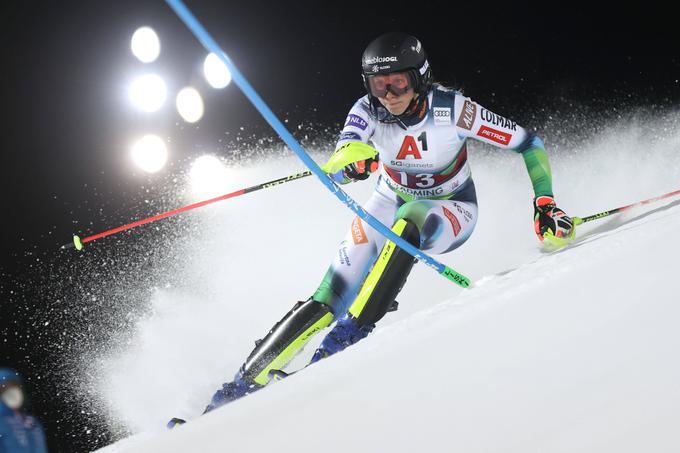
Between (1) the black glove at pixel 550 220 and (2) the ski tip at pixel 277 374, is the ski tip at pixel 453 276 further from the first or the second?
(2) the ski tip at pixel 277 374

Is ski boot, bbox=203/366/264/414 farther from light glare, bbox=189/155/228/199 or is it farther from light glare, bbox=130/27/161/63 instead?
light glare, bbox=130/27/161/63

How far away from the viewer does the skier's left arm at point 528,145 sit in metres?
3.08

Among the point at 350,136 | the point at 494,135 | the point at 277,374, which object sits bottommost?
the point at 277,374

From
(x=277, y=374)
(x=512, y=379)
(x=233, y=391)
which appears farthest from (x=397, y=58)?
(x=512, y=379)

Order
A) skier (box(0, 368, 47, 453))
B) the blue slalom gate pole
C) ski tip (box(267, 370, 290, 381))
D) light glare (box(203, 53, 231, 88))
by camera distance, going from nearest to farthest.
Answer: the blue slalom gate pole
ski tip (box(267, 370, 290, 381))
skier (box(0, 368, 47, 453))
light glare (box(203, 53, 231, 88))

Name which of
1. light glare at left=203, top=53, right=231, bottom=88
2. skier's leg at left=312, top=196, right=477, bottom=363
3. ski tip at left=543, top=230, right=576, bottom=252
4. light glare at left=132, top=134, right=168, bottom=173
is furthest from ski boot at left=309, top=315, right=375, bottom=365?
light glare at left=203, top=53, right=231, bottom=88

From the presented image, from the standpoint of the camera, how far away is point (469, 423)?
1.07 meters

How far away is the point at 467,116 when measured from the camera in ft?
10.3

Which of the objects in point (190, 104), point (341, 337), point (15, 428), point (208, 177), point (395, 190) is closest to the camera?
point (341, 337)

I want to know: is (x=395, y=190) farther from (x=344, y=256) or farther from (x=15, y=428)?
(x=15, y=428)

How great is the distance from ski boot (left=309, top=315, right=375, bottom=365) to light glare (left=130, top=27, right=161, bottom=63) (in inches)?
232

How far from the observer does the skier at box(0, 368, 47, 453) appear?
2.80 metres

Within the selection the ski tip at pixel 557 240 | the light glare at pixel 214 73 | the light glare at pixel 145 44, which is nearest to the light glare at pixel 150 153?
the light glare at pixel 214 73

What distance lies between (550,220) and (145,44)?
601 cm
